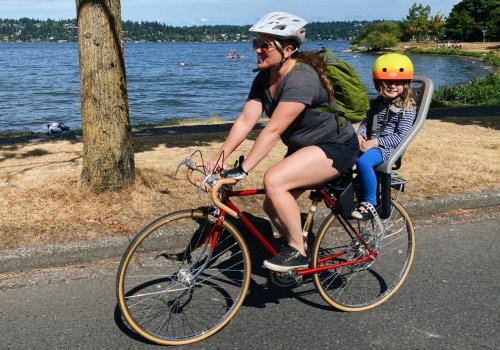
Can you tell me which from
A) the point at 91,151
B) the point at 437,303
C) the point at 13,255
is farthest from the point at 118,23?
the point at 437,303

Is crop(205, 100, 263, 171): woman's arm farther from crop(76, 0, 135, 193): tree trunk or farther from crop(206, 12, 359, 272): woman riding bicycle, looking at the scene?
crop(76, 0, 135, 193): tree trunk

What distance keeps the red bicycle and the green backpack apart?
46 cm

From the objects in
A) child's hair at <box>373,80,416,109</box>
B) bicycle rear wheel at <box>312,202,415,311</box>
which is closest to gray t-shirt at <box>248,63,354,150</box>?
child's hair at <box>373,80,416,109</box>

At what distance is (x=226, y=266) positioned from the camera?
143 inches

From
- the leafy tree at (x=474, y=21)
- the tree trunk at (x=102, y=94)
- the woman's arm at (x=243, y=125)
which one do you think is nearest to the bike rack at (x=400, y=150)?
the woman's arm at (x=243, y=125)

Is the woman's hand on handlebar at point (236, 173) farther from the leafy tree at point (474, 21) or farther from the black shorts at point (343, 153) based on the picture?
the leafy tree at point (474, 21)

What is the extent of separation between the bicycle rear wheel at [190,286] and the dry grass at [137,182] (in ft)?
3.90

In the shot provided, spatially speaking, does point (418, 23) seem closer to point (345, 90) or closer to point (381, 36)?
point (381, 36)

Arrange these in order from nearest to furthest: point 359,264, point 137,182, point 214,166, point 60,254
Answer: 1. point 214,166
2. point 359,264
3. point 60,254
4. point 137,182

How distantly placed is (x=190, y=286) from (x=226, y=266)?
29 cm

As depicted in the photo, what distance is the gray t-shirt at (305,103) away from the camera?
3234mm

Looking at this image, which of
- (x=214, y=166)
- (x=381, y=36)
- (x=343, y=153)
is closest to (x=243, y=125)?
(x=214, y=166)

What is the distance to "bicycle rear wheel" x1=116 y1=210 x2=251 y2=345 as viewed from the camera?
3.29 m

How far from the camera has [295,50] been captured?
3375 mm
